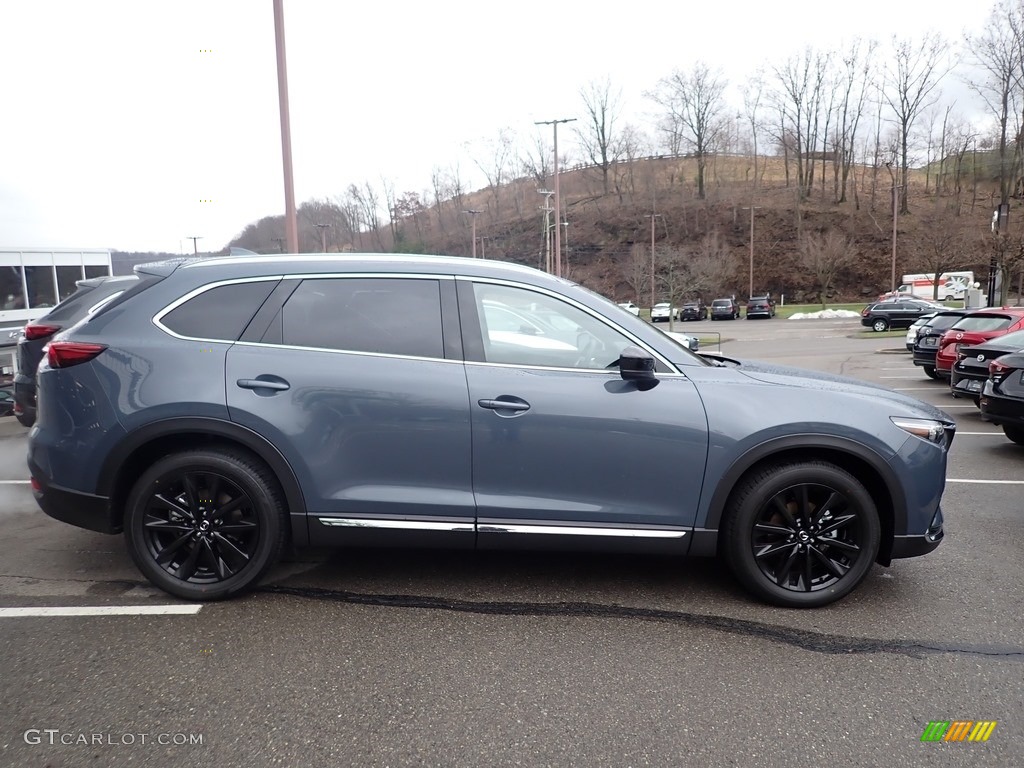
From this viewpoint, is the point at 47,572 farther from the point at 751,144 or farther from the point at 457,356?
the point at 751,144

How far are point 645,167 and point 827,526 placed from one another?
94.2m

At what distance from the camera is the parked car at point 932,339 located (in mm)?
13992

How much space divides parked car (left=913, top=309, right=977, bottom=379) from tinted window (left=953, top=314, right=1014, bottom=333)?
94 cm

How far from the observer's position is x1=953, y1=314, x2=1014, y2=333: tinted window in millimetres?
12242

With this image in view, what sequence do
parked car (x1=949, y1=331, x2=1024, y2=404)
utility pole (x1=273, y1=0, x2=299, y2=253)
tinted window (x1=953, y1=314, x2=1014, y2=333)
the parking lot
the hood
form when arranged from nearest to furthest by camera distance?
the parking lot < the hood < parked car (x1=949, y1=331, x2=1024, y2=404) < utility pole (x1=273, y1=0, x2=299, y2=253) < tinted window (x1=953, y1=314, x2=1014, y2=333)

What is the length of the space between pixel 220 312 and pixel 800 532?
10.6 ft

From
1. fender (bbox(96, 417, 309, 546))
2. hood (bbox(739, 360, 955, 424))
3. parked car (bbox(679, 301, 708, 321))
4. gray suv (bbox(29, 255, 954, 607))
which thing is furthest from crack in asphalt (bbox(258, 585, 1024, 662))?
parked car (bbox(679, 301, 708, 321))

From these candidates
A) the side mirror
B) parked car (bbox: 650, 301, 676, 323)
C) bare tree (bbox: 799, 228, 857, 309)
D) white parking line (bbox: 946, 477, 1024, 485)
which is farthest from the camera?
bare tree (bbox: 799, 228, 857, 309)

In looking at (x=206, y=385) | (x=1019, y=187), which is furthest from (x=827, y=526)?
(x=1019, y=187)

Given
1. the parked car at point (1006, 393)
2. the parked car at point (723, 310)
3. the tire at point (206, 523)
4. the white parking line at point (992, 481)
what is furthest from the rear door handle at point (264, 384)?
the parked car at point (723, 310)

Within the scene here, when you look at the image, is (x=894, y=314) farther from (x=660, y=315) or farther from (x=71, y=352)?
(x=71, y=352)

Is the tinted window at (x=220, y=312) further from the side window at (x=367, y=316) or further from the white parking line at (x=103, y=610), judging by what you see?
the white parking line at (x=103, y=610)

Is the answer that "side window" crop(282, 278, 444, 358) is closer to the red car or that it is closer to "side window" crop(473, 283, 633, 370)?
"side window" crop(473, 283, 633, 370)

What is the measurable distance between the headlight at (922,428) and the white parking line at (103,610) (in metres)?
3.71
